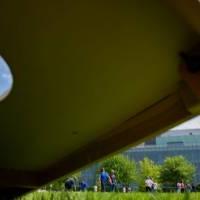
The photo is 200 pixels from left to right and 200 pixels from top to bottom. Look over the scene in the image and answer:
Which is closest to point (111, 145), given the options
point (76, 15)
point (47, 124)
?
point (47, 124)

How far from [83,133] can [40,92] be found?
3.22 feet

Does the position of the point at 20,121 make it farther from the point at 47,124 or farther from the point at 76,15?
the point at 76,15

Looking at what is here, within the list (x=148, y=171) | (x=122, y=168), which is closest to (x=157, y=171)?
(x=148, y=171)

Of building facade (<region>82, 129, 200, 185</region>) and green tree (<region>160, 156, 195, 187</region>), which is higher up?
building facade (<region>82, 129, 200, 185</region>)

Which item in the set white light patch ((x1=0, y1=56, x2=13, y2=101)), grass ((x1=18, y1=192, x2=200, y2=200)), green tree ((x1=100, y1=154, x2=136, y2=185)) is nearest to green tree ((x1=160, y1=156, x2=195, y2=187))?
green tree ((x1=100, y1=154, x2=136, y2=185))

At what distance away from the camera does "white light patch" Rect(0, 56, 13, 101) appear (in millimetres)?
3545

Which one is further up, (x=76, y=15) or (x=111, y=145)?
(x=76, y=15)

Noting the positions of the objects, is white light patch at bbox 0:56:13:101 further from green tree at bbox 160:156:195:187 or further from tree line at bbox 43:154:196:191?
green tree at bbox 160:156:195:187

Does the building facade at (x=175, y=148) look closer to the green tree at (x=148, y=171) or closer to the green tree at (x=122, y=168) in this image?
the green tree at (x=148, y=171)

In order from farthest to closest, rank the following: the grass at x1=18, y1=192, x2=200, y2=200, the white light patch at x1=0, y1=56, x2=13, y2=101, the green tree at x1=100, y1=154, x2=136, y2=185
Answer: the green tree at x1=100, y1=154, x2=136, y2=185, the grass at x1=18, y1=192, x2=200, y2=200, the white light patch at x1=0, y1=56, x2=13, y2=101

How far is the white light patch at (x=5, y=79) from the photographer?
3545mm

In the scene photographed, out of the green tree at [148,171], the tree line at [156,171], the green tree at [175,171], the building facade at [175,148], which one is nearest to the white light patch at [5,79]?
the tree line at [156,171]

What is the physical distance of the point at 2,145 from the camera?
5.28m

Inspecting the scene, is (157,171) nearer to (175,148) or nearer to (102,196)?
(175,148)
